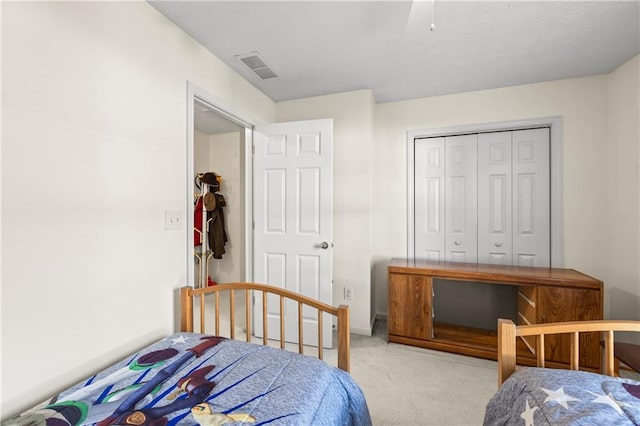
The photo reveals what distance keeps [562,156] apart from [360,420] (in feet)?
8.88

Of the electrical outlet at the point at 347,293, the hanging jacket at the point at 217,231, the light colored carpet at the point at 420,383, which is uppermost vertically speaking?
the hanging jacket at the point at 217,231

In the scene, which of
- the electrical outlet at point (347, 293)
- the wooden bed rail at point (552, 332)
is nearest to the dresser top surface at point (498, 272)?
the electrical outlet at point (347, 293)

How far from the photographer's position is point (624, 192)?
2117mm

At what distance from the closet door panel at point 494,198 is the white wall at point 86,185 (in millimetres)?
2595

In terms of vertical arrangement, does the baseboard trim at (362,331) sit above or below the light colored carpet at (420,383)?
above

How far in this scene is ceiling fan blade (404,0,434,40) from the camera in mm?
1513

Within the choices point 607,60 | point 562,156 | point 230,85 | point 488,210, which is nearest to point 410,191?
point 488,210

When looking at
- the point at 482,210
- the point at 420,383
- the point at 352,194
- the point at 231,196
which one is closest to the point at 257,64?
the point at 352,194

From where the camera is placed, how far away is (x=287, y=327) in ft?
8.12

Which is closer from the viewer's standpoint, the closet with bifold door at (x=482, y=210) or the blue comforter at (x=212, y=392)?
the blue comforter at (x=212, y=392)

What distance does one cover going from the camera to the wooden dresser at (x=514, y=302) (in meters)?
1.94

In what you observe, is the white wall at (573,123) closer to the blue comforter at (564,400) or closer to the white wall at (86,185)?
the blue comforter at (564,400)

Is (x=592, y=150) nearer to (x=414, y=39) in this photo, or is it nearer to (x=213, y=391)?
(x=414, y=39)

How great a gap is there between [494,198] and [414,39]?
165cm
